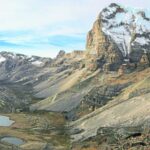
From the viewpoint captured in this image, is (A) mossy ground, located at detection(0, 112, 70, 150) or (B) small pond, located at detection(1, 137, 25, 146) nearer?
(B) small pond, located at detection(1, 137, 25, 146)

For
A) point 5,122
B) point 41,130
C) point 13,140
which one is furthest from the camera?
point 5,122

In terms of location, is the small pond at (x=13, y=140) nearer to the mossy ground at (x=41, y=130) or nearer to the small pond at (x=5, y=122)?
the mossy ground at (x=41, y=130)

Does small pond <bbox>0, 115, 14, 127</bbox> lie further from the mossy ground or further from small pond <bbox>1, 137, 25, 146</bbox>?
small pond <bbox>1, 137, 25, 146</bbox>

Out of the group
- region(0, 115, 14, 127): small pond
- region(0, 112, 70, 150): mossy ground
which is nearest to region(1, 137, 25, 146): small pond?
region(0, 112, 70, 150): mossy ground

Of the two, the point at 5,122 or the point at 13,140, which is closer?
the point at 13,140

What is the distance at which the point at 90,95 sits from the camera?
197 metres

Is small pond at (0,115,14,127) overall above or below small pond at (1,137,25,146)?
above

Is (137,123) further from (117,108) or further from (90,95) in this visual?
(90,95)

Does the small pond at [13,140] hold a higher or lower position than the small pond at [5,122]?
lower

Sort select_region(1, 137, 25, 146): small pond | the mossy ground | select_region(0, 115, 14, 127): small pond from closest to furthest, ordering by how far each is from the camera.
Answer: select_region(1, 137, 25, 146): small pond
the mossy ground
select_region(0, 115, 14, 127): small pond

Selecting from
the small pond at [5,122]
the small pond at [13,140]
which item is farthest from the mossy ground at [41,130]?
the small pond at [5,122]

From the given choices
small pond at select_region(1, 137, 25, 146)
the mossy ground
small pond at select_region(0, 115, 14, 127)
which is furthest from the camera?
small pond at select_region(0, 115, 14, 127)

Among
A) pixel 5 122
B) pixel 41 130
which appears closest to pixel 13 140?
pixel 41 130

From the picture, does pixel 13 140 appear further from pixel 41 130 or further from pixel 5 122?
pixel 5 122
